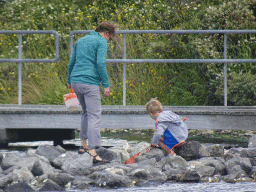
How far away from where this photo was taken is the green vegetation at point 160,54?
361 inches

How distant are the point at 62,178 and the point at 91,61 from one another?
1.41 m

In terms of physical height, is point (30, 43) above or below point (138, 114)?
above

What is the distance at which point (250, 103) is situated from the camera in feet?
30.7

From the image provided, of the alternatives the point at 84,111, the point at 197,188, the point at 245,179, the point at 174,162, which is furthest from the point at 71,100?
the point at 245,179

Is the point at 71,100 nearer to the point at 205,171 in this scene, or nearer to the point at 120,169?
the point at 120,169

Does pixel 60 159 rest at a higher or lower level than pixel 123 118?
lower

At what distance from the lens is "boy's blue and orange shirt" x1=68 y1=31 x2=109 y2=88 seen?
5.94 meters

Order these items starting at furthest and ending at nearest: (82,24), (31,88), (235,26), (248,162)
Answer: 1. (82,24)
2. (235,26)
3. (31,88)
4. (248,162)

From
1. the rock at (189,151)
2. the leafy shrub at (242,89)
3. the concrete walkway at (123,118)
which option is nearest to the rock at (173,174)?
the rock at (189,151)

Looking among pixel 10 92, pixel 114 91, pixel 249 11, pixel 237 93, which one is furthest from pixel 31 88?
pixel 249 11

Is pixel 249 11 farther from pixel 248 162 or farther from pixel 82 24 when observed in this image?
pixel 248 162

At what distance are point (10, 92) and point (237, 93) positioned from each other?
4.15m

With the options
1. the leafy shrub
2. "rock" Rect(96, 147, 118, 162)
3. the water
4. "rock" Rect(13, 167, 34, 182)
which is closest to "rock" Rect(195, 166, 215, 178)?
the water

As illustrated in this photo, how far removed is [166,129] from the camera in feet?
20.1
